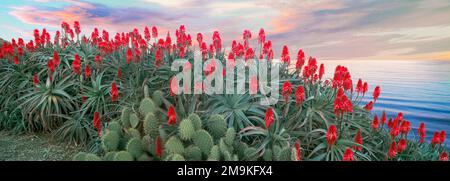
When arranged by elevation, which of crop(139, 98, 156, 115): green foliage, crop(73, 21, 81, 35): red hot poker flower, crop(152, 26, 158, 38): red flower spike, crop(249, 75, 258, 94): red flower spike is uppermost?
crop(73, 21, 81, 35): red hot poker flower

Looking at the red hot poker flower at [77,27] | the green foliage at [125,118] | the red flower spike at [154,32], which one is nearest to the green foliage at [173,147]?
the green foliage at [125,118]

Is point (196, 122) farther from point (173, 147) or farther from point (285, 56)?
point (285, 56)

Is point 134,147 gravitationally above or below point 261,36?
below

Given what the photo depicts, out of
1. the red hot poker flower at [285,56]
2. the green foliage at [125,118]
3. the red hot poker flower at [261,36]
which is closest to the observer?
the green foliage at [125,118]

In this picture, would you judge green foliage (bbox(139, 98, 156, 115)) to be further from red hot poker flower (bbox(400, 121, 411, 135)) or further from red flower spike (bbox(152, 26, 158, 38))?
red hot poker flower (bbox(400, 121, 411, 135))

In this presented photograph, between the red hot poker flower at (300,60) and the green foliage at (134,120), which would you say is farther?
the red hot poker flower at (300,60)

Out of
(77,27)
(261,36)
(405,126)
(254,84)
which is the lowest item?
(405,126)

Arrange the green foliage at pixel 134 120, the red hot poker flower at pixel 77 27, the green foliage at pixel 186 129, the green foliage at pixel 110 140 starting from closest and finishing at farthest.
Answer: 1. the green foliage at pixel 186 129
2. the green foliage at pixel 110 140
3. the green foliage at pixel 134 120
4. the red hot poker flower at pixel 77 27

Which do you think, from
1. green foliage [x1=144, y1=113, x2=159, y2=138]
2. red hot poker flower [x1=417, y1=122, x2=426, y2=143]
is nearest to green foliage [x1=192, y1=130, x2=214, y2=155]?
green foliage [x1=144, y1=113, x2=159, y2=138]

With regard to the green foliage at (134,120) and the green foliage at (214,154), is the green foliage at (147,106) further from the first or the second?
the green foliage at (214,154)

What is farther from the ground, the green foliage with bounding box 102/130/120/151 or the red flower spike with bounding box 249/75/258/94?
the red flower spike with bounding box 249/75/258/94

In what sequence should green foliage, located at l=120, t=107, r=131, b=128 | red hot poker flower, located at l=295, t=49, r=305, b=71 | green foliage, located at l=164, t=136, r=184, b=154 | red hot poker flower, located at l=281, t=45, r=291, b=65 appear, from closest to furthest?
green foliage, located at l=164, t=136, r=184, b=154
green foliage, located at l=120, t=107, r=131, b=128
red hot poker flower, located at l=295, t=49, r=305, b=71
red hot poker flower, located at l=281, t=45, r=291, b=65

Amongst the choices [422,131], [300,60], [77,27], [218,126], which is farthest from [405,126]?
[77,27]

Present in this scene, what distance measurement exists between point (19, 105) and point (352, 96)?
4.31 m
